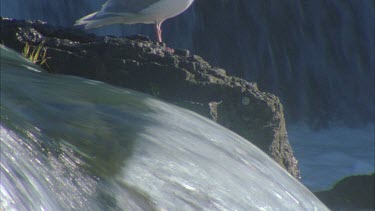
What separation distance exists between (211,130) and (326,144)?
5.23 meters

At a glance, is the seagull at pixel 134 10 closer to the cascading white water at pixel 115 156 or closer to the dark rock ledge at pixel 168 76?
the dark rock ledge at pixel 168 76

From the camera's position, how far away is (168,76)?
4.57 m

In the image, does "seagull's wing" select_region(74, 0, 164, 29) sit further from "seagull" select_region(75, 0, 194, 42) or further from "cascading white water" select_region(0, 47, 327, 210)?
"cascading white water" select_region(0, 47, 327, 210)

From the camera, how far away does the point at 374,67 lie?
9.77 metres

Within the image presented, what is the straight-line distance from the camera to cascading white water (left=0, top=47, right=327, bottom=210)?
2730 millimetres

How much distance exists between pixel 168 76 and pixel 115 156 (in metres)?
1.54

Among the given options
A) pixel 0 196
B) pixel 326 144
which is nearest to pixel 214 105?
pixel 0 196

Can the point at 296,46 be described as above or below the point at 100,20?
above

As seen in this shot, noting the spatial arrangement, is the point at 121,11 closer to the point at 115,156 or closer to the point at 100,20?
the point at 100,20

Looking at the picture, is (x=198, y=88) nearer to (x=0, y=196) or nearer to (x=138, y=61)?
(x=138, y=61)

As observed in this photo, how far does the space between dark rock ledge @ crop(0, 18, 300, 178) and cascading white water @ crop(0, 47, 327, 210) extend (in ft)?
1.53

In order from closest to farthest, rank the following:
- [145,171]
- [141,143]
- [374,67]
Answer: [145,171]
[141,143]
[374,67]

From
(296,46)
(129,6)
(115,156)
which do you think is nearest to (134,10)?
(129,6)

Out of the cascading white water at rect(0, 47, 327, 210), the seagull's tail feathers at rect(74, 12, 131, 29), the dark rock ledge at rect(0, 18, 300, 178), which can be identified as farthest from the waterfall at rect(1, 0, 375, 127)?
the cascading white water at rect(0, 47, 327, 210)
